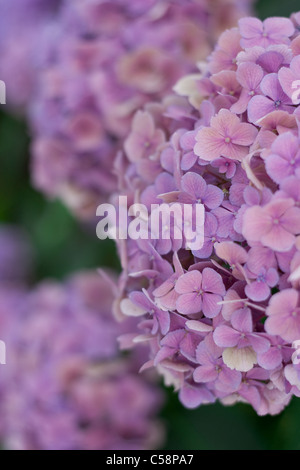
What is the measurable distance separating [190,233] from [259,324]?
11 cm

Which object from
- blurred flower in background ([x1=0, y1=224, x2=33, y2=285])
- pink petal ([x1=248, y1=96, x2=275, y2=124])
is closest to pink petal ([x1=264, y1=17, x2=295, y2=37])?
pink petal ([x1=248, y1=96, x2=275, y2=124])

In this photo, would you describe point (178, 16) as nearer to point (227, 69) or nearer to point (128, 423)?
point (227, 69)

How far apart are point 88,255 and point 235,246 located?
767 mm

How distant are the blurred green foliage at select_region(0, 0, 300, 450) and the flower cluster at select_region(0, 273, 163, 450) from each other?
0.07 m

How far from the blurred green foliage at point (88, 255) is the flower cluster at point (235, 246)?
0.30 m

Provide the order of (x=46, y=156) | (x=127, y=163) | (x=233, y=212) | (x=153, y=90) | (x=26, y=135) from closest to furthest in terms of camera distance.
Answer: (x=233, y=212) → (x=127, y=163) → (x=153, y=90) → (x=46, y=156) → (x=26, y=135)

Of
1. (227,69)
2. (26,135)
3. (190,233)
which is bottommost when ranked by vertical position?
(26,135)

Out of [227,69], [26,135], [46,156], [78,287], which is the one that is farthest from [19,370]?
[26,135]

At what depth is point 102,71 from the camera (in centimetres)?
96

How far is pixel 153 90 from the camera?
93 centimetres

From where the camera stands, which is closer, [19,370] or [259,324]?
[259,324]

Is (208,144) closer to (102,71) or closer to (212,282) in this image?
(212,282)

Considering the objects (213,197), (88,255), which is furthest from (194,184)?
(88,255)

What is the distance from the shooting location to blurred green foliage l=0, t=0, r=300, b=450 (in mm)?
999
